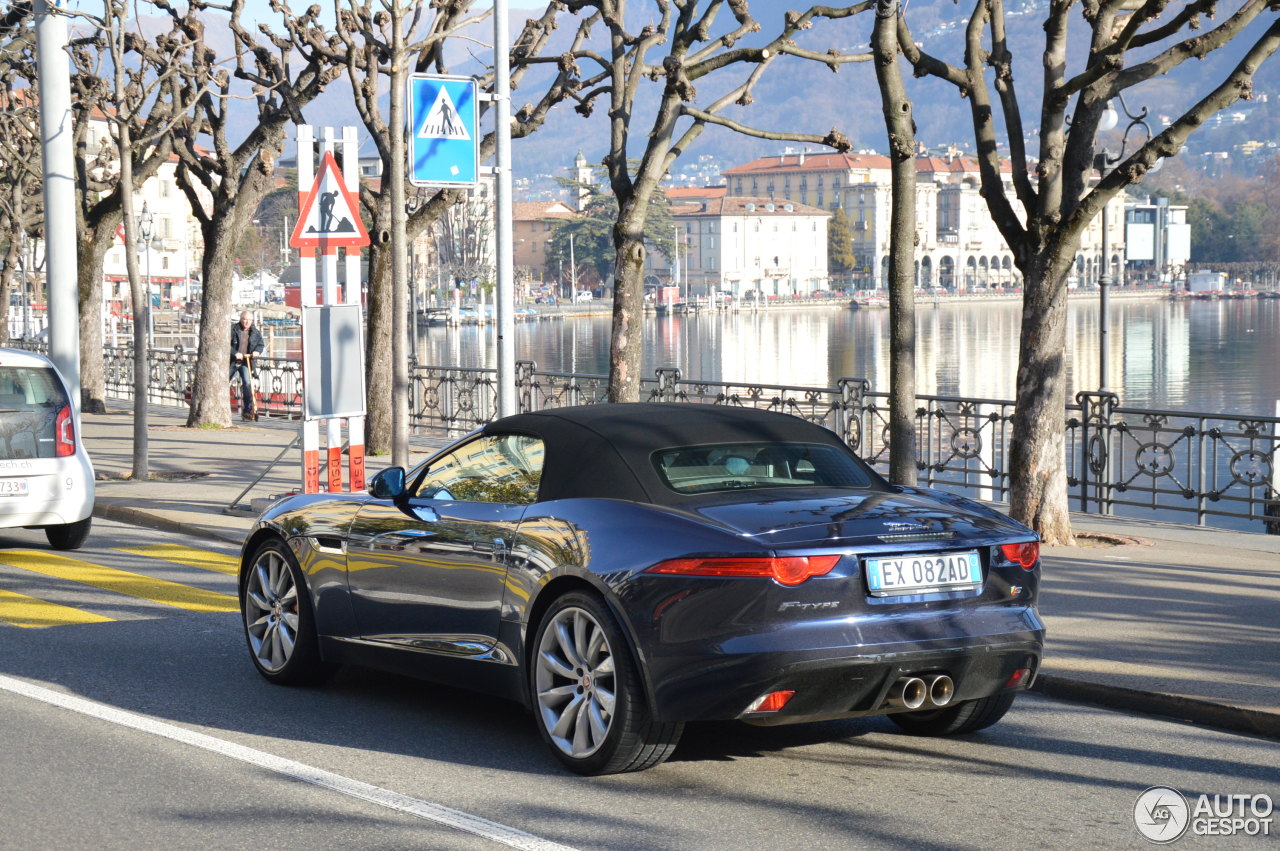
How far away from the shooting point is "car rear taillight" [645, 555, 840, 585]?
18.8ft

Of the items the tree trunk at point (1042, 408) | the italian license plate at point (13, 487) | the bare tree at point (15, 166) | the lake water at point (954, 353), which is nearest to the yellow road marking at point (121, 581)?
the italian license plate at point (13, 487)

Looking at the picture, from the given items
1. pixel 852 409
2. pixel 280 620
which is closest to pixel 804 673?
pixel 280 620

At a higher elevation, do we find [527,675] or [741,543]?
[741,543]

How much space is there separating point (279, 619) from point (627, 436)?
2431mm

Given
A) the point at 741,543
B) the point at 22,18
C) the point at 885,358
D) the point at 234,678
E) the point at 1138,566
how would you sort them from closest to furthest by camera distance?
1. the point at 741,543
2. the point at 234,678
3. the point at 1138,566
4. the point at 22,18
5. the point at 885,358

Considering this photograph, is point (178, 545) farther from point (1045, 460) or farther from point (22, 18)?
point (22, 18)

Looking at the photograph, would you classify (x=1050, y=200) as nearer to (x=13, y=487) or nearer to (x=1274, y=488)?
(x=1274, y=488)

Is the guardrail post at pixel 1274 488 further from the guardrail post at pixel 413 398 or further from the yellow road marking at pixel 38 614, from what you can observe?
the guardrail post at pixel 413 398

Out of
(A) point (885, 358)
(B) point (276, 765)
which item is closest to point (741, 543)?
(B) point (276, 765)

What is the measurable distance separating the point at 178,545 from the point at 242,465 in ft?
20.9

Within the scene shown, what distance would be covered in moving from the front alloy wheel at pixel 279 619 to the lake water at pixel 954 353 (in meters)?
31.8

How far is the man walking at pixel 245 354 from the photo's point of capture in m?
29.7

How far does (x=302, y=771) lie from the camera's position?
627 cm

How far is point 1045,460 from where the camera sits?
43.0 feet
